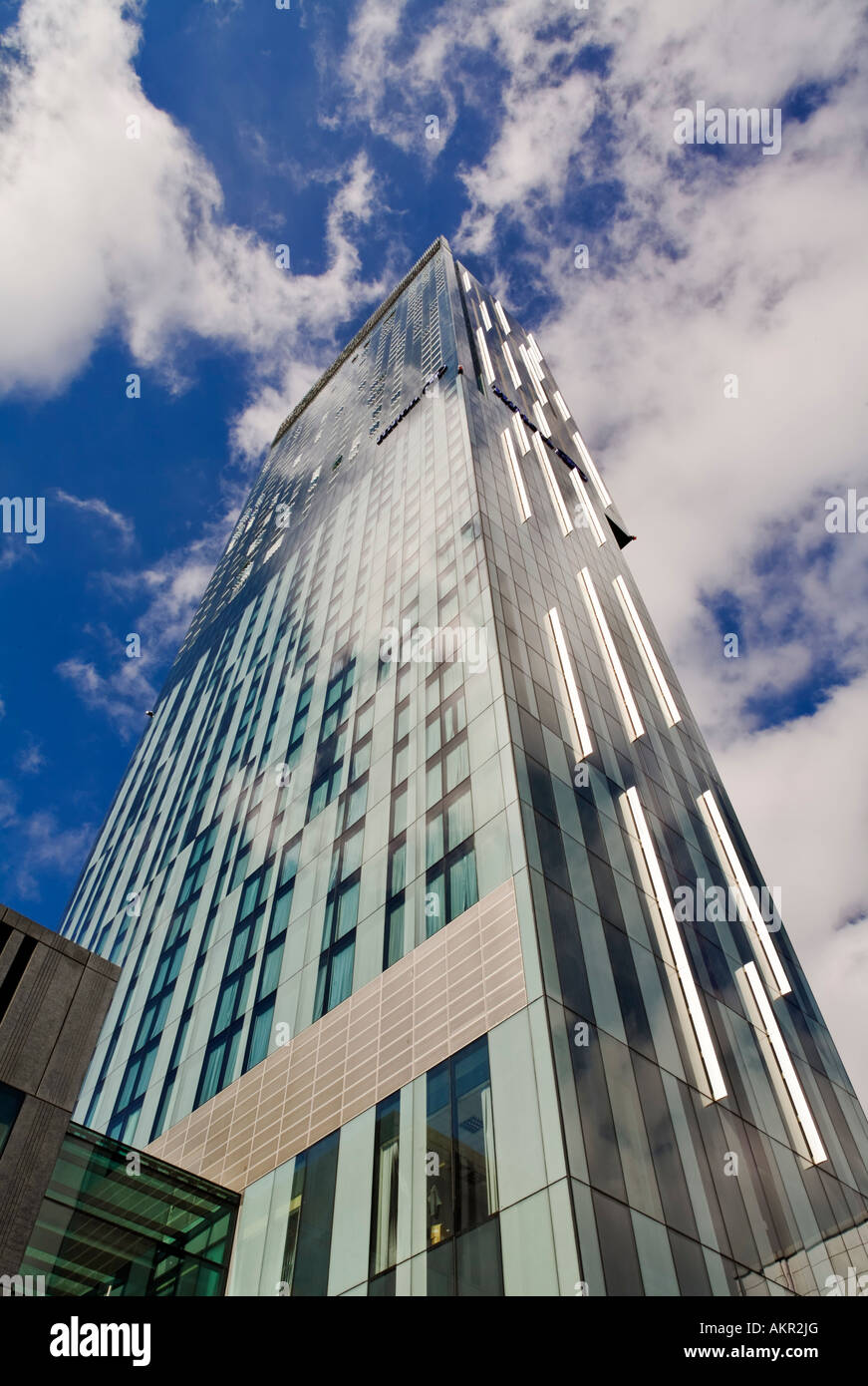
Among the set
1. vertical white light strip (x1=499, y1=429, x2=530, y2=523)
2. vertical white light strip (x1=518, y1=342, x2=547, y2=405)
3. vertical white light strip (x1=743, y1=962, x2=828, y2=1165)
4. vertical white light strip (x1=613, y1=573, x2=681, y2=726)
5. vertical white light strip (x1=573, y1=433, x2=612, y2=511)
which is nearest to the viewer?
vertical white light strip (x1=743, y1=962, x2=828, y2=1165)

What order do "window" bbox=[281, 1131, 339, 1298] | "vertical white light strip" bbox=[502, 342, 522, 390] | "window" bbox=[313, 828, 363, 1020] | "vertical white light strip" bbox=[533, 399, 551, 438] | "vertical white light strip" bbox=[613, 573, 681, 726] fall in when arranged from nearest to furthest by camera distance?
"window" bbox=[281, 1131, 339, 1298]
"window" bbox=[313, 828, 363, 1020]
"vertical white light strip" bbox=[613, 573, 681, 726]
"vertical white light strip" bbox=[533, 399, 551, 438]
"vertical white light strip" bbox=[502, 342, 522, 390]

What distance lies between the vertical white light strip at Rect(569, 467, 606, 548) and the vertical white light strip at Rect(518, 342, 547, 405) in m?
12.1

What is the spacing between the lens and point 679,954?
23.9 metres

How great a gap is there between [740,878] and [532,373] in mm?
58290

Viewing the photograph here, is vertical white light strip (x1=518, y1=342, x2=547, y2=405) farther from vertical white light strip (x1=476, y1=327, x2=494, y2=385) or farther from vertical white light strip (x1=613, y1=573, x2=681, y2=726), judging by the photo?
vertical white light strip (x1=613, y1=573, x2=681, y2=726)

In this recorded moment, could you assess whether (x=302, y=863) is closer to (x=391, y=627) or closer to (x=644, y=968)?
(x=391, y=627)

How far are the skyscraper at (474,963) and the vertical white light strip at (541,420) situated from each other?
1350 centimetres

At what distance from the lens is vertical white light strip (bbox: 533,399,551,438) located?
65444 millimetres

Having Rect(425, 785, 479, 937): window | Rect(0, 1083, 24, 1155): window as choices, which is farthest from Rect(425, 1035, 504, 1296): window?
Rect(0, 1083, 24, 1155): window

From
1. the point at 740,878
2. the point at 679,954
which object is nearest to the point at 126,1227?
the point at 679,954

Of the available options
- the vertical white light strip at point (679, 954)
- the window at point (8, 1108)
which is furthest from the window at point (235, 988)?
the vertical white light strip at point (679, 954)

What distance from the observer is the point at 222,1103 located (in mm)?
26406

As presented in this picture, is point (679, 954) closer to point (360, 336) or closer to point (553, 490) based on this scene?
point (553, 490)

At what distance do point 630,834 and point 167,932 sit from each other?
947 inches
